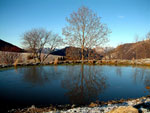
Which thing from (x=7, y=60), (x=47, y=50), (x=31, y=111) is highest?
(x=47, y=50)

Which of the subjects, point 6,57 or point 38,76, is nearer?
point 38,76

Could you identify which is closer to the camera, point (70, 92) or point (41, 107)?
point (41, 107)

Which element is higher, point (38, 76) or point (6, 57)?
point (6, 57)

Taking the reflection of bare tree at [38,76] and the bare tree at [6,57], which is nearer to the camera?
the reflection of bare tree at [38,76]

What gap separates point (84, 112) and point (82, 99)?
748 mm

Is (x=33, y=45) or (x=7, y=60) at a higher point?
(x=33, y=45)

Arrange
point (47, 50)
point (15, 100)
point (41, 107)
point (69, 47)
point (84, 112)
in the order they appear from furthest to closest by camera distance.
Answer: point (47, 50), point (69, 47), point (15, 100), point (41, 107), point (84, 112)

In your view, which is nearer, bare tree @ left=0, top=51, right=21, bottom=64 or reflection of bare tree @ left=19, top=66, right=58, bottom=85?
reflection of bare tree @ left=19, top=66, right=58, bottom=85

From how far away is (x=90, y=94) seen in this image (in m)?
2.99

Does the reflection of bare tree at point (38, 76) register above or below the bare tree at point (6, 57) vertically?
below

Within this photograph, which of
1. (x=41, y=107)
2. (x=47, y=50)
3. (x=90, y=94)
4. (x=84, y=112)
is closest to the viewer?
(x=84, y=112)

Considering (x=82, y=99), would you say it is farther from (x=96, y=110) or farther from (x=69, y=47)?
(x=69, y=47)

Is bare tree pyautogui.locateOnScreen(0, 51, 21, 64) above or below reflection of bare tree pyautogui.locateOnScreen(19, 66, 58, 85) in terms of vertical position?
above

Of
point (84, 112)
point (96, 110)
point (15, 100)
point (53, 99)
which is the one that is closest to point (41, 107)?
point (53, 99)
